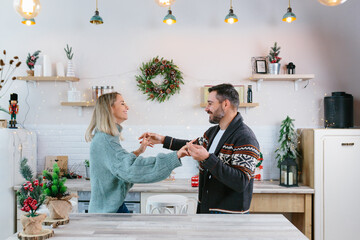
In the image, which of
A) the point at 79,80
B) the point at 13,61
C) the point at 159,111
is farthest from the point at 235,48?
the point at 13,61

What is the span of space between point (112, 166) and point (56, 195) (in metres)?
0.38

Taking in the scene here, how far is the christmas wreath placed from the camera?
456 centimetres

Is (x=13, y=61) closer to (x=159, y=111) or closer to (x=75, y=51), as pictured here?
(x=75, y=51)

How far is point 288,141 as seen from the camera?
14.2ft

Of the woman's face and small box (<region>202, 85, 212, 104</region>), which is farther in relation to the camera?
small box (<region>202, 85, 212, 104</region>)

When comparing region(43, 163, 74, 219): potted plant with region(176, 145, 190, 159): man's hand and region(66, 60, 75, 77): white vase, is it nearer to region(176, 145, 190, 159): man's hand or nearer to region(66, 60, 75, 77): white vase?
region(176, 145, 190, 159): man's hand

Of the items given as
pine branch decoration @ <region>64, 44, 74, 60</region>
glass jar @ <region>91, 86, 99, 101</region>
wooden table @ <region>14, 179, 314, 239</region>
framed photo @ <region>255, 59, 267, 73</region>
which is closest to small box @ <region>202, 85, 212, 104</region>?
framed photo @ <region>255, 59, 267, 73</region>

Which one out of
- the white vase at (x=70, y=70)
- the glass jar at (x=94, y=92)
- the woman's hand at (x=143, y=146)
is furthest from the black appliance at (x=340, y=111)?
the white vase at (x=70, y=70)

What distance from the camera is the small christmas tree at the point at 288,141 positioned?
13.8ft

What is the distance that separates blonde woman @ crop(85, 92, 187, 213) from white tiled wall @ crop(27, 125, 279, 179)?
2.12 meters

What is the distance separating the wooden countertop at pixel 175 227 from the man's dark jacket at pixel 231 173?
23 cm

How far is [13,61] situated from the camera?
14.9 feet

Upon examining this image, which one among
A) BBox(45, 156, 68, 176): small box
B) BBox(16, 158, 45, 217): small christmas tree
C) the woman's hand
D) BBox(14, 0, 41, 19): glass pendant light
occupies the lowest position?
BBox(45, 156, 68, 176): small box

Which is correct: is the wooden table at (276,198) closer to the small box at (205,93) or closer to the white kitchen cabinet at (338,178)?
the white kitchen cabinet at (338,178)
